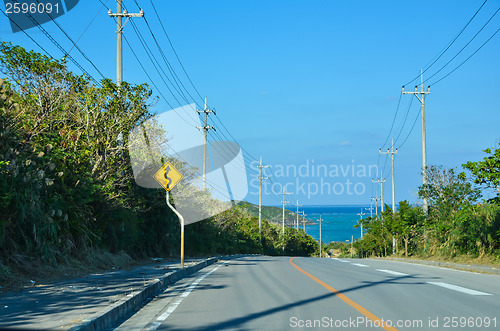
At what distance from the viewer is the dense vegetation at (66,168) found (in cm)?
1145

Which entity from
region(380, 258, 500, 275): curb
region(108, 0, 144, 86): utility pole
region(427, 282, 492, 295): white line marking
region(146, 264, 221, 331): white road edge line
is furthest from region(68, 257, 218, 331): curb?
region(380, 258, 500, 275): curb

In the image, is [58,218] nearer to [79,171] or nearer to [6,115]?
[79,171]

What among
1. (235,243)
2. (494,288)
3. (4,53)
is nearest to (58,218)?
(4,53)

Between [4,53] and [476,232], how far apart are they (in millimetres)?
20433

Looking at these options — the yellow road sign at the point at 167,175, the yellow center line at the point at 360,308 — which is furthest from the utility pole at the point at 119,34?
the yellow center line at the point at 360,308

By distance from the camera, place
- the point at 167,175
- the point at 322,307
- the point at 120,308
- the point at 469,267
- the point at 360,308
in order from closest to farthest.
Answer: the point at 120,308 → the point at 360,308 → the point at 322,307 → the point at 167,175 → the point at 469,267

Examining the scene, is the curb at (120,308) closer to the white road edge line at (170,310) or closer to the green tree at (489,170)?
the white road edge line at (170,310)

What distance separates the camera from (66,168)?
14211mm

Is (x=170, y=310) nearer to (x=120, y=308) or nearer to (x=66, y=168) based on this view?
(x=120, y=308)

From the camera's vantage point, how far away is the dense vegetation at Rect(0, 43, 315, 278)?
37.6 feet

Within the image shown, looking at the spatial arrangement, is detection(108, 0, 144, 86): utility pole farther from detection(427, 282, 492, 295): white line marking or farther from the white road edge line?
detection(427, 282, 492, 295): white line marking

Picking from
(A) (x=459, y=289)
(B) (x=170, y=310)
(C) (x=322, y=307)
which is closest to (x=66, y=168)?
(B) (x=170, y=310)

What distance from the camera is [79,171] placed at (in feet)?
48.9

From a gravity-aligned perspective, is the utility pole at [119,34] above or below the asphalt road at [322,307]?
above
